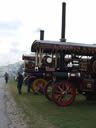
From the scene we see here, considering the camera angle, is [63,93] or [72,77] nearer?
[63,93]

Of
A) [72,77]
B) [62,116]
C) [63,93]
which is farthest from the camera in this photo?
[72,77]

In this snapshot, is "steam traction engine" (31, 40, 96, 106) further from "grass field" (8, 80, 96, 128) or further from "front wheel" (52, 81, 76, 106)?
"grass field" (8, 80, 96, 128)

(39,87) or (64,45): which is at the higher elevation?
(64,45)

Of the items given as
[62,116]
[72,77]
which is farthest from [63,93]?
[62,116]

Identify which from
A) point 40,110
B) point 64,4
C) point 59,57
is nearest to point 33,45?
point 59,57

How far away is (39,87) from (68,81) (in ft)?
13.7

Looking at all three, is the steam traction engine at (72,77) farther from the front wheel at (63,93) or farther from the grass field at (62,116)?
the grass field at (62,116)

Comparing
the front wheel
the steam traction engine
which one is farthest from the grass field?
the steam traction engine

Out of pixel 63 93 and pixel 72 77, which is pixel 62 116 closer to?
pixel 63 93

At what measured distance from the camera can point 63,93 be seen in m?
8.60

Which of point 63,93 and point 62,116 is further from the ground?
point 63,93

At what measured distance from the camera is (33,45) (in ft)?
32.4

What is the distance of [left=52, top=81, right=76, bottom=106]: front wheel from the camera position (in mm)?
8570

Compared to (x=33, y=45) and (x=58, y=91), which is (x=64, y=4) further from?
(x=58, y=91)
